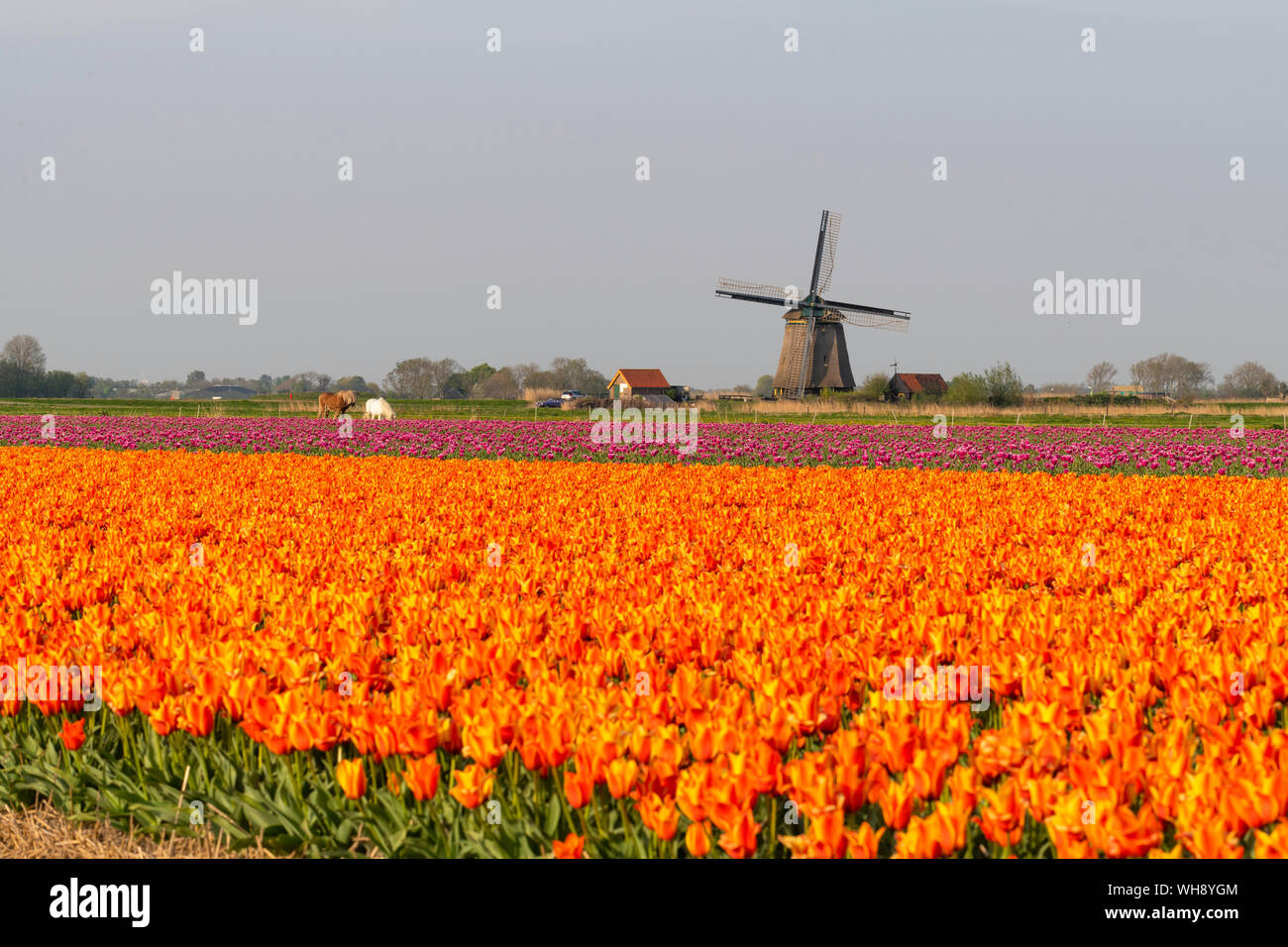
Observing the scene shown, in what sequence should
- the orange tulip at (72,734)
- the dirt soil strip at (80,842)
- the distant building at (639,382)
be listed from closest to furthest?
the dirt soil strip at (80,842)
the orange tulip at (72,734)
the distant building at (639,382)

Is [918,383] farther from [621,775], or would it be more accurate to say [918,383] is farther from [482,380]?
[621,775]

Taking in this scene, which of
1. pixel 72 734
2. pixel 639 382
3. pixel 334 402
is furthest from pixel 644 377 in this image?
pixel 72 734

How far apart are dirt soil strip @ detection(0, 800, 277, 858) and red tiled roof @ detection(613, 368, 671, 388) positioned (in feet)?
305

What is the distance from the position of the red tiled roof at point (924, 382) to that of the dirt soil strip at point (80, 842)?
90217mm

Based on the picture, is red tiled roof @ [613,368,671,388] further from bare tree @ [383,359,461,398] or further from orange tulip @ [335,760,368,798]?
orange tulip @ [335,760,368,798]

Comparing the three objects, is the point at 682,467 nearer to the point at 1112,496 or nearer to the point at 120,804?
the point at 1112,496

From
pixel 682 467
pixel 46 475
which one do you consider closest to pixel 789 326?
pixel 682 467

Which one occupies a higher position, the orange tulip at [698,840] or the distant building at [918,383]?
the distant building at [918,383]

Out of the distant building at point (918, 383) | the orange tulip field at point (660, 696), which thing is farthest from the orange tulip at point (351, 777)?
the distant building at point (918, 383)

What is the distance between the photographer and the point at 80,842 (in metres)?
3.46

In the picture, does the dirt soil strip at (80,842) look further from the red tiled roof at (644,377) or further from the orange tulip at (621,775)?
the red tiled roof at (644,377)

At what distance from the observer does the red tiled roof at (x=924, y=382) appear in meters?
92.8

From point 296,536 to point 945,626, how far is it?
5.33m

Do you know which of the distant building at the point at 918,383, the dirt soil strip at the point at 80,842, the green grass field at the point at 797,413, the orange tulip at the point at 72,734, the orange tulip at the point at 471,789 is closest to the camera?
the orange tulip at the point at 471,789
